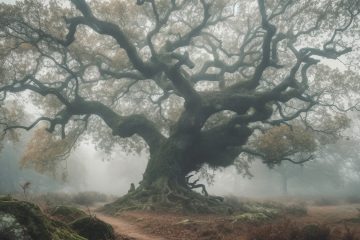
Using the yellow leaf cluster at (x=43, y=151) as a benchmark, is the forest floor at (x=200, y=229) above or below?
below

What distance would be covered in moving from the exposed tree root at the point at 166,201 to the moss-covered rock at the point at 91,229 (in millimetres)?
10947

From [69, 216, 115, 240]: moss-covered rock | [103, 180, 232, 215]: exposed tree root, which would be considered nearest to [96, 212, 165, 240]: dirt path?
[69, 216, 115, 240]: moss-covered rock

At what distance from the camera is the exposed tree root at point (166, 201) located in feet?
67.9

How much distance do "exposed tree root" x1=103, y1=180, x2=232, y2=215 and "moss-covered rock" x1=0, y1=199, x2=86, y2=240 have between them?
14.4m

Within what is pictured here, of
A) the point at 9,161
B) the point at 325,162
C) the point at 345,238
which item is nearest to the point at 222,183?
the point at 325,162

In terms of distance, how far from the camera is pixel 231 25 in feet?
103

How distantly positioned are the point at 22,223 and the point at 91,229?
352cm

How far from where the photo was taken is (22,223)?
5.89m

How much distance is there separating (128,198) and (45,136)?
12.7 meters

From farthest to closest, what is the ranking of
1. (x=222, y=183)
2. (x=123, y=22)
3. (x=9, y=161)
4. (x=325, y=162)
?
(x=222, y=183) < (x=325, y=162) < (x=9, y=161) < (x=123, y=22)

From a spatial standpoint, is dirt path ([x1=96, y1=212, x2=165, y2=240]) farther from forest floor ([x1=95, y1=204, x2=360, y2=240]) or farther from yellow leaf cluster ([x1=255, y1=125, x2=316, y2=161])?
yellow leaf cluster ([x1=255, y1=125, x2=316, y2=161])

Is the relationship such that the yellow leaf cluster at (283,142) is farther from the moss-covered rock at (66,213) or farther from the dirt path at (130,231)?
the moss-covered rock at (66,213)

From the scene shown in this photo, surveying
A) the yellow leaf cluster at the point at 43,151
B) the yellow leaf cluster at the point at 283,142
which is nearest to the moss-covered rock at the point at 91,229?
the yellow leaf cluster at the point at 283,142

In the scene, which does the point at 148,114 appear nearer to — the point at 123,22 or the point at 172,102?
the point at 172,102
